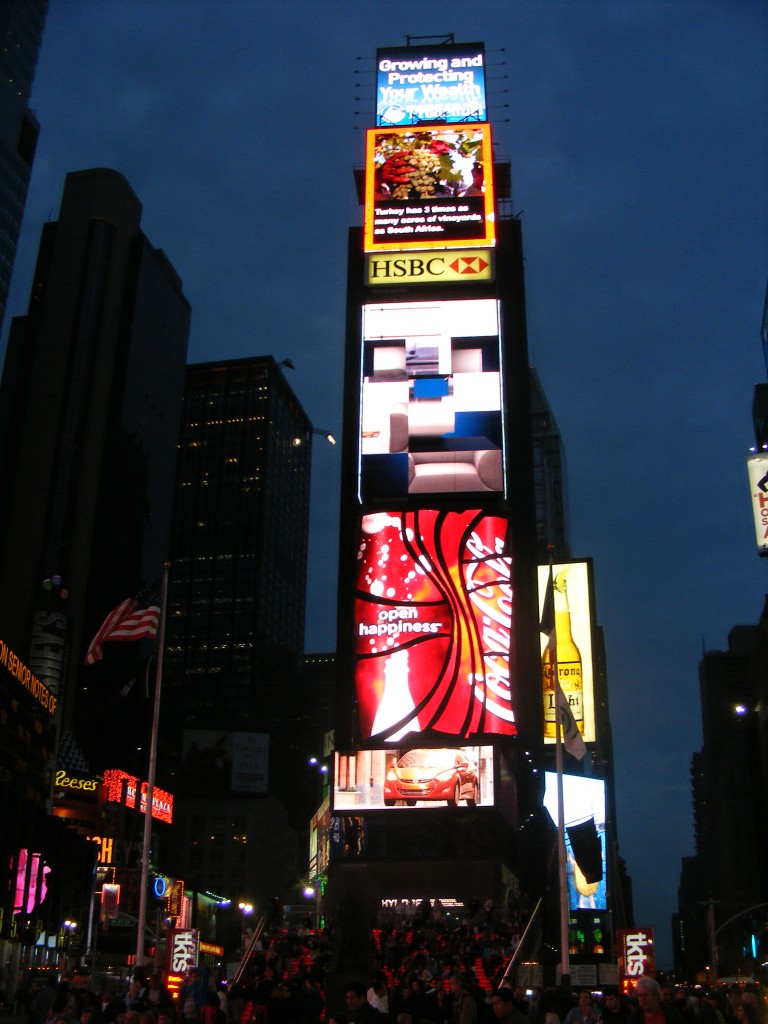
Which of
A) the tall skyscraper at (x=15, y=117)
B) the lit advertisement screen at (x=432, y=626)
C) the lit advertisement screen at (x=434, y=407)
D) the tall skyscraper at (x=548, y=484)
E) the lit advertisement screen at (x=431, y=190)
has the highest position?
the tall skyscraper at (x=15, y=117)

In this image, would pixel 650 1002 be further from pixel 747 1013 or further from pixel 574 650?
pixel 574 650

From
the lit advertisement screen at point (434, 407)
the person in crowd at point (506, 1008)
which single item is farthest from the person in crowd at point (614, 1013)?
the lit advertisement screen at point (434, 407)

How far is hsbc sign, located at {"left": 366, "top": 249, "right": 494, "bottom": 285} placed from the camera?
200 feet

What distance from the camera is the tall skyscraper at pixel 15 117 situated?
137 m

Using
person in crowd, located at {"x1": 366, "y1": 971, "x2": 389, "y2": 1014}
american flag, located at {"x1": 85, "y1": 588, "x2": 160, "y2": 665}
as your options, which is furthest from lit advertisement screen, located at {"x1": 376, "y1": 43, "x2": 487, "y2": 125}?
person in crowd, located at {"x1": 366, "y1": 971, "x2": 389, "y2": 1014}

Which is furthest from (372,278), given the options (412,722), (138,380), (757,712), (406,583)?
(138,380)

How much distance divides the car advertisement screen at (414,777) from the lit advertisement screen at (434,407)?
1278 centimetres

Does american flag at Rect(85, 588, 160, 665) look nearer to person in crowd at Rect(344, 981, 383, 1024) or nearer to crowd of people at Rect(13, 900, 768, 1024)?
crowd of people at Rect(13, 900, 768, 1024)

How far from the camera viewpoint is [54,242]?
14400cm

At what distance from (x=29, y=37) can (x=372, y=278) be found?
4681 inches

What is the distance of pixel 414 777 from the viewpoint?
2009 inches

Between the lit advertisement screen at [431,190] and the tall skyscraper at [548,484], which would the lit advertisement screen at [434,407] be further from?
the tall skyscraper at [548,484]

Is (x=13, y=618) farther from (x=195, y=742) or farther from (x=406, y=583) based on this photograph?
(x=406, y=583)

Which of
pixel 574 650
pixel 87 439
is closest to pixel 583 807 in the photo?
pixel 574 650
